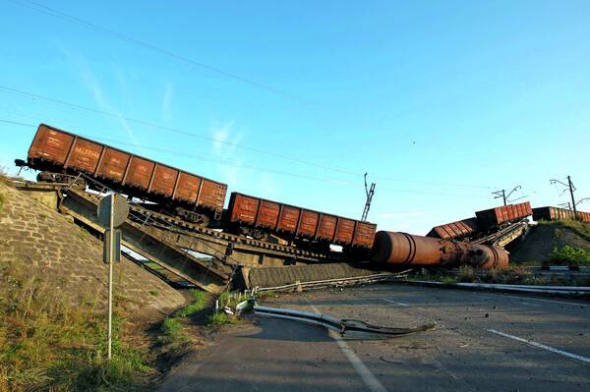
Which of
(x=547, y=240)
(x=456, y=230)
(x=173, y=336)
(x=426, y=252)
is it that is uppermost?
(x=547, y=240)

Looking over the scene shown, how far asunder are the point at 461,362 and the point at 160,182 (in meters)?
19.1

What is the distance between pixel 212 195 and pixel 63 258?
10.8 meters

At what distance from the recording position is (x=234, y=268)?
21.7 metres

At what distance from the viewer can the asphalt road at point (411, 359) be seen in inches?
179

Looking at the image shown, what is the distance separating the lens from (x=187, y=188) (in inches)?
870

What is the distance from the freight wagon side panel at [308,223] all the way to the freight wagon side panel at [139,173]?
10.5 m

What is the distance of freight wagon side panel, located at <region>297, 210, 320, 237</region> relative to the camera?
26.4 meters

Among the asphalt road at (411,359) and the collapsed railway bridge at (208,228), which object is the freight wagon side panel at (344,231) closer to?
the collapsed railway bridge at (208,228)

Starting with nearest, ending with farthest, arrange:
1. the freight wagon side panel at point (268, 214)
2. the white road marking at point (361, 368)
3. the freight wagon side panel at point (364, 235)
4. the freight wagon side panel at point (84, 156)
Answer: the white road marking at point (361, 368)
the freight wagon side panel at point (84, 156)
the freight wagon side panel at point (268, 214)
the freight wagon side panel at point (364, 235)

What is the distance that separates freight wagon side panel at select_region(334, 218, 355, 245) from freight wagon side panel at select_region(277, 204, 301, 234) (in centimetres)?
334

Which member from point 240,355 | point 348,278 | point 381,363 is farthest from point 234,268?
Answer: point 381,363

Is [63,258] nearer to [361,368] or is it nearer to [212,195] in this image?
[212,195]

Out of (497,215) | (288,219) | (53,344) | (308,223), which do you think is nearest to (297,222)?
(288,219)

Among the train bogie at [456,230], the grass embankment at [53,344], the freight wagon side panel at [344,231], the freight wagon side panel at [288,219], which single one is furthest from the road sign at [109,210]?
the train bogie at [456,230]
